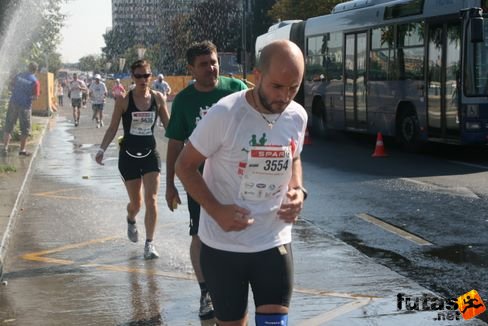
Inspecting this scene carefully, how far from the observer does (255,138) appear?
3816 mm

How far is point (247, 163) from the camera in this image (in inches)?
150

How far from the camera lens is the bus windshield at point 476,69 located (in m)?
15.5

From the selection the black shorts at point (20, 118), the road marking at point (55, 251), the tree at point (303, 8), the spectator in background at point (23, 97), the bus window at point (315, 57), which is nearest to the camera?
the road marking at point (55, 251)

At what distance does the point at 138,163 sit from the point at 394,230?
2.82m

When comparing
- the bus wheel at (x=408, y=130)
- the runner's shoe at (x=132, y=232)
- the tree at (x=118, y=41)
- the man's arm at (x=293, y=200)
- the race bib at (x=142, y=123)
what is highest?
the tree at (x=118, y=41)

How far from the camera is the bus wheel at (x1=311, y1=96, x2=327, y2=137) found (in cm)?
2306

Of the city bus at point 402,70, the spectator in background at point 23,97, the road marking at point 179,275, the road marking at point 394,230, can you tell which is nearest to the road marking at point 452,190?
the road marking at point 394,230

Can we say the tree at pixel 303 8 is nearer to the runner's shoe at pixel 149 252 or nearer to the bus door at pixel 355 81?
the bus door at pixel 355 81

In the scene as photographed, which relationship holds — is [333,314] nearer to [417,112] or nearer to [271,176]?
[271,176]

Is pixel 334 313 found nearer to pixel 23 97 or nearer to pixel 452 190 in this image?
pixel 452 190

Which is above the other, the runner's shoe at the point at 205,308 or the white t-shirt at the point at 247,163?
the white t-shirt at the point at 247,163

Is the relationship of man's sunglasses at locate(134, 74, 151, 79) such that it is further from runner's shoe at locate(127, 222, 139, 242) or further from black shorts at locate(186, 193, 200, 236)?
black shorts at locate(186, 193, 200, 236)

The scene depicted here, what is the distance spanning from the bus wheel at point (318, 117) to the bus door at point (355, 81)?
2.14 meters

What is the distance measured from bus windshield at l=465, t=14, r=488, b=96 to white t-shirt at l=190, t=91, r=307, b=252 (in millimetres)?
12203
